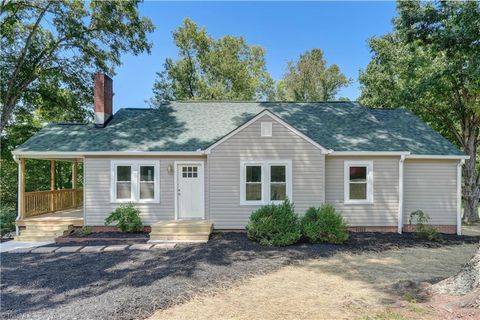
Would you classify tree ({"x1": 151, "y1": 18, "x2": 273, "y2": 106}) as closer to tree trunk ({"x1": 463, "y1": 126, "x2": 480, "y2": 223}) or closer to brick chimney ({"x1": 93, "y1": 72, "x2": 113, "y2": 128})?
brick chimney ({"x1": 93, "y1": 72, "x2": 113, "y2": 128})

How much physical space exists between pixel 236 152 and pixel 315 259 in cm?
447

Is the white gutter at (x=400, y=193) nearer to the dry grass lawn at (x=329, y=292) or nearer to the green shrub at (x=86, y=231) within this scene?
the dry grass lawn at (x=329, y=292)

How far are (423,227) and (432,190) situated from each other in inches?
66.8

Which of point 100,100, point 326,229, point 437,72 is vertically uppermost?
point 437,72

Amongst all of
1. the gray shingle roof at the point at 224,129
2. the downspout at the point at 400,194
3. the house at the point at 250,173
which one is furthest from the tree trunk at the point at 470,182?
the downspout at the point at 400,194

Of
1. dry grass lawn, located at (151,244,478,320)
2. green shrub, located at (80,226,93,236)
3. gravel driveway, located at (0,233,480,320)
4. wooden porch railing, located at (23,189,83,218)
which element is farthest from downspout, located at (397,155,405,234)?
wooden porch railing, located at (23,189,83,218)

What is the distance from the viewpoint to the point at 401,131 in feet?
40.6

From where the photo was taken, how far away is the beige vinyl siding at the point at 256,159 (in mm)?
10164

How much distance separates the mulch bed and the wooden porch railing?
2.68 meters

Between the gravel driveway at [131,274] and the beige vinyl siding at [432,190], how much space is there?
5.45 feet

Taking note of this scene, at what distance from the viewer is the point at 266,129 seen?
1019 centimetres

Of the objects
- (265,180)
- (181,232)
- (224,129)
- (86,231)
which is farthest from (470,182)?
(86,231)

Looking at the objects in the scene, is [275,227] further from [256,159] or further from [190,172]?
[190,172]

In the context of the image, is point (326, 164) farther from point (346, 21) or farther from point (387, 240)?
point (346, 21)
